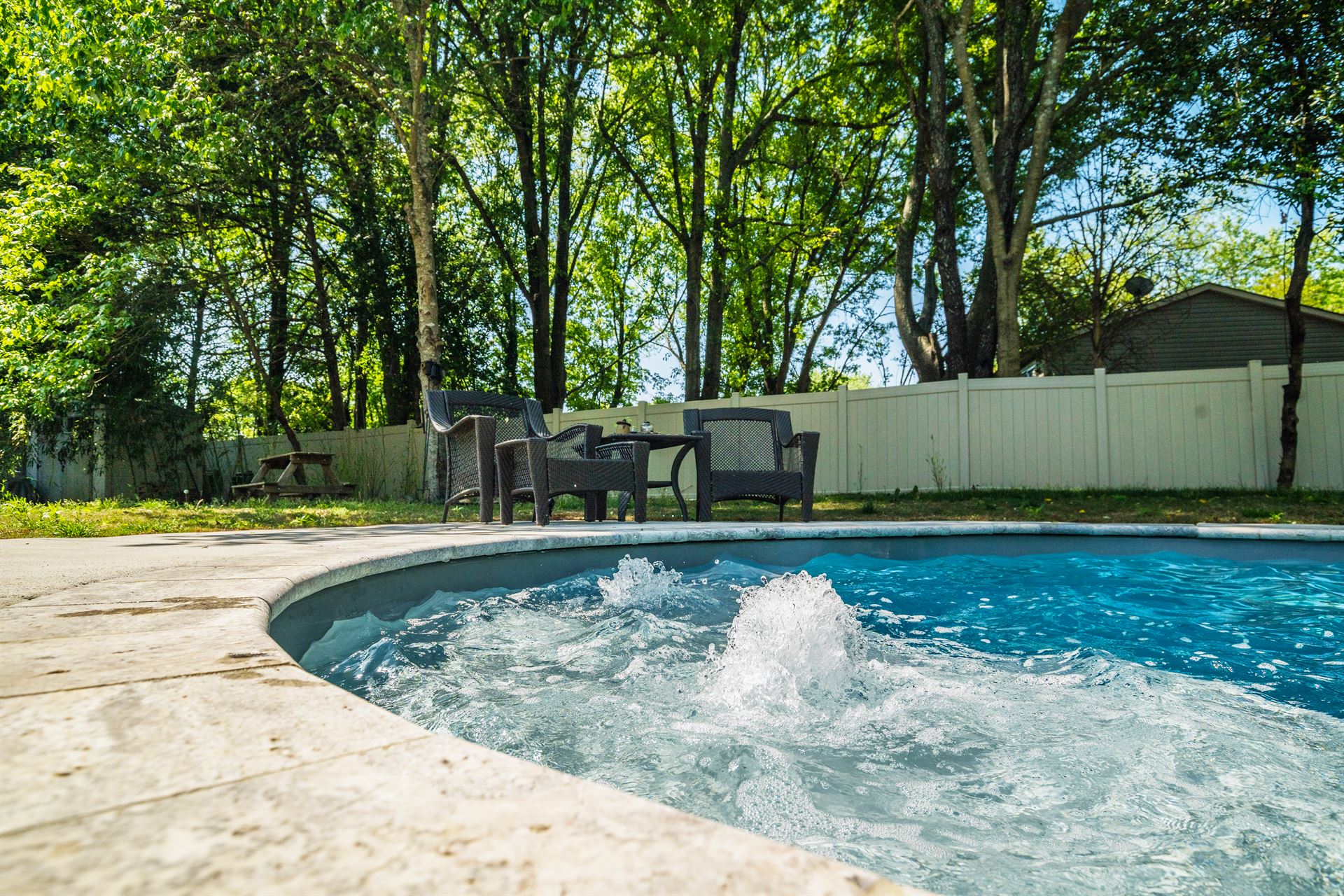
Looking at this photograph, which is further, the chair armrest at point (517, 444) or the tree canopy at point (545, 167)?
the tree canopy at point (545, 167)

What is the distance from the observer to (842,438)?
10641 mm

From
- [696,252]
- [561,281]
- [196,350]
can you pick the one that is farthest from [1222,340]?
[196,350]

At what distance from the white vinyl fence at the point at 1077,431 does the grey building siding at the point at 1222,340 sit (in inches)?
307

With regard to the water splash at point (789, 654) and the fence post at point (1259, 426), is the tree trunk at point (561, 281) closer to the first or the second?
the fence post at point (1259, 426)

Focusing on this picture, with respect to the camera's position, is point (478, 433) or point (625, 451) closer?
point (478, 433)

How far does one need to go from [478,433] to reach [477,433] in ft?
0.04

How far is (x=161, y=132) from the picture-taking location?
9.35 metres

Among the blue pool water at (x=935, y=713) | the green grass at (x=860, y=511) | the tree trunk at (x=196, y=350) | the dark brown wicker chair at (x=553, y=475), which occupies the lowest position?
the blue pool water at (x=935, y=713)

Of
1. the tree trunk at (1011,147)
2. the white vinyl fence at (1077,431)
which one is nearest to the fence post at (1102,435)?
the white vinyl fence at (1077,431)

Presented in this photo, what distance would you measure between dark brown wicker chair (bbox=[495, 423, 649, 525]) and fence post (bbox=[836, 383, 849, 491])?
5217mm

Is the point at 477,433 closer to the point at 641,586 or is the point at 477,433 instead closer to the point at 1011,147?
the point at 641,586

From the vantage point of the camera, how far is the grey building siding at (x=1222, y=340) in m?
16.7

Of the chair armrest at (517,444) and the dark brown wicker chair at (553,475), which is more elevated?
the chair armrest at (517,444)

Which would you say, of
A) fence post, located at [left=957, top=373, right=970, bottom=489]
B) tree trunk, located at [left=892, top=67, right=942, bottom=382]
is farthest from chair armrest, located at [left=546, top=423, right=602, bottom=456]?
tree trunk, located at [left=892, top=67, right=942, bottom=382]
